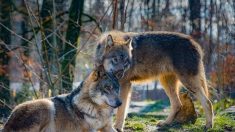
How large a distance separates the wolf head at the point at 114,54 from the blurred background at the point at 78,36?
146cm

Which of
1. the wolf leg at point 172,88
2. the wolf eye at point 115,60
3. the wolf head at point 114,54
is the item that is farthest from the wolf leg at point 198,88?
the wolf eye at point 115,60

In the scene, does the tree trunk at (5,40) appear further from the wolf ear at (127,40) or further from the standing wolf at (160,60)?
the standing wolf at (160,60)

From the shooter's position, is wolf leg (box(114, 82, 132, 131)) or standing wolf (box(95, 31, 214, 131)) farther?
standing wolf (box(95, 31, 214, 131))

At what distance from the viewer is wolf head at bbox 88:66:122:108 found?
6.67 metres

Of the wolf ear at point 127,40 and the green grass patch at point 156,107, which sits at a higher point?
the wolf ear at point 127,40

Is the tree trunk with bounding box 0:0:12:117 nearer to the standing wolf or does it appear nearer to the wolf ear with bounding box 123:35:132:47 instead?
the wolf ear with bounding box 123:35:132:47

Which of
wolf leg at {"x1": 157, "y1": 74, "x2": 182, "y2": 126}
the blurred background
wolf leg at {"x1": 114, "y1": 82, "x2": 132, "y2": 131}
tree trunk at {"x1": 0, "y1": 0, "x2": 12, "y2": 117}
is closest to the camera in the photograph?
wolf leg at {"x1": 114, "y1": 82, "x2": 132, "y2": 131}

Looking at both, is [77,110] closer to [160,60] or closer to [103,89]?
[103,89]

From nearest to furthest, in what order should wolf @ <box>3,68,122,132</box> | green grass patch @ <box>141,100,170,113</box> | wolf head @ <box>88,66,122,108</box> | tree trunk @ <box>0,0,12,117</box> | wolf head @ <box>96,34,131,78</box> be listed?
wolf @ <box>3,68,122,132</box> < wolf head @ <box>88,66,122,108</box> < wolf head @ <box>96,34,131,78</box> < tree trunk @ <box>0,0,12,117</box> < green grass patch @ <box>141,100,170,113</box>

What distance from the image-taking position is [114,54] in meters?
8.27

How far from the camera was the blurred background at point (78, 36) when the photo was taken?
1097cm

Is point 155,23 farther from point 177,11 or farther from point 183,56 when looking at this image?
point 183,56

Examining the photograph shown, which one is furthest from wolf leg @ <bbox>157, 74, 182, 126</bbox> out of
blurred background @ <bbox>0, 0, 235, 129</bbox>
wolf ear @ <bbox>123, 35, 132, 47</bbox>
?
blurred background @ <bbox>0, 0, 235, 129</bbox>

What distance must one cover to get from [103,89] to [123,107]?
1802 mm
